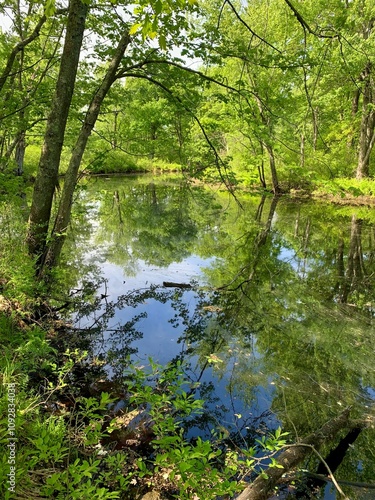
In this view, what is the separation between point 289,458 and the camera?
253 centimetres

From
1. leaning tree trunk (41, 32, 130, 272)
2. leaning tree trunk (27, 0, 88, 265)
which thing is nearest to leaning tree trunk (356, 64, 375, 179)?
leaning tree trunk (41, 32, 130, 272)

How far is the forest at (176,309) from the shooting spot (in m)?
2.35

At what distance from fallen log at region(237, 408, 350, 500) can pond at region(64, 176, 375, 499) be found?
0.35m

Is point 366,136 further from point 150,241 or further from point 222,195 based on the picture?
point 150,241

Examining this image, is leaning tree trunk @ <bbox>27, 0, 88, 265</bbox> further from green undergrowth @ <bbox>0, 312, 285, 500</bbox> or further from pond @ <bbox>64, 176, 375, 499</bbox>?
green undergrowth @ <bbox>0, 312, 285, 500</bbox>

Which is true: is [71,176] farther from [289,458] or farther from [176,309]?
[289,458]

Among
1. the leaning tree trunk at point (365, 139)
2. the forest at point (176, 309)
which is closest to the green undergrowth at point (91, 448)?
the forest at point (176, 309)

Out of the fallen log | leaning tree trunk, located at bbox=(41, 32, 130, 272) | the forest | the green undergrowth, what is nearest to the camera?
the green undergrowth

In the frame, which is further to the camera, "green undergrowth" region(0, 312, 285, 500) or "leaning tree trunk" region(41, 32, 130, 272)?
"leaning tree trunk" region(41, 32, 130, 272)

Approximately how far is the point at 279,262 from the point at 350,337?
4.05m

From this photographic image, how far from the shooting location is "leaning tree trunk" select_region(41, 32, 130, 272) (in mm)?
5107

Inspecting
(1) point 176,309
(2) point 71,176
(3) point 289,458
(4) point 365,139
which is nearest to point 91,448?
(3) point 289,458

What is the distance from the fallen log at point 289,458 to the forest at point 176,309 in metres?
0.01

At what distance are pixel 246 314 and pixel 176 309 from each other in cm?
130
